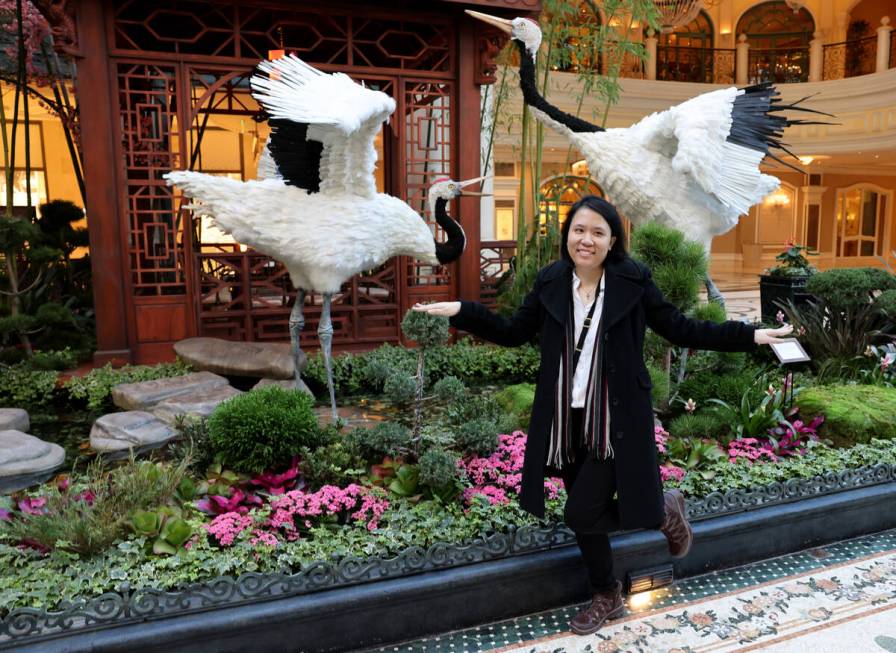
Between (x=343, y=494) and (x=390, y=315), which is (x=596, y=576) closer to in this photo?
(x=343, y=494)

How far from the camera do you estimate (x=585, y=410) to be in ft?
6.99

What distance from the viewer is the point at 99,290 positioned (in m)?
5.01

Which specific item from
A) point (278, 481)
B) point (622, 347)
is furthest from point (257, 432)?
point (622, 347)

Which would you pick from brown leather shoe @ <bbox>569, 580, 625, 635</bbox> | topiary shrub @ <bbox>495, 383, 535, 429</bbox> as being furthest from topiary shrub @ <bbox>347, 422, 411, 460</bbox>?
brown leather shoe @ <bbox>569, 580, 625, 635</bbox>

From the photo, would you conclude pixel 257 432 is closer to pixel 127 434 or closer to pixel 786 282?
pixel 127 434

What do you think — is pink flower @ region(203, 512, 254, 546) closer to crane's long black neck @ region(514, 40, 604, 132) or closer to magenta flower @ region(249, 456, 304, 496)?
magenta flower @ region(249, 456, 304, 496)

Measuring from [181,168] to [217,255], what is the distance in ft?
2.39

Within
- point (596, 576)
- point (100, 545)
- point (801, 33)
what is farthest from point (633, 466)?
point (801, 33)

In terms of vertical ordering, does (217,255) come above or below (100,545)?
above

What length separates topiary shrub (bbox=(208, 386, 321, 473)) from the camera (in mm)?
2854

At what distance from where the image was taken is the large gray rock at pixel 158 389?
13.3 ft

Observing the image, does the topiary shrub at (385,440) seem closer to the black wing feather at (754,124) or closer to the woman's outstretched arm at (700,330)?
the woman's outstretched arm at (700,330)

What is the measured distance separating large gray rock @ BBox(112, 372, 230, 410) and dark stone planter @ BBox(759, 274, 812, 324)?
5.52 metres

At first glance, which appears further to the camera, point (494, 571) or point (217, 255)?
point (217, 255)
